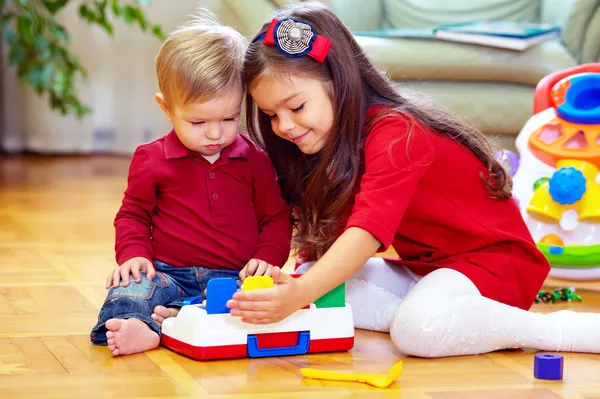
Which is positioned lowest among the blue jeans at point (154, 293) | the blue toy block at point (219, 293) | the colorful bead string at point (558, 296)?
the colorful bead string at point (558, 296)

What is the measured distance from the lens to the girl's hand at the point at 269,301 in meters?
1.06

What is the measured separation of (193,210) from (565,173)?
657 mm

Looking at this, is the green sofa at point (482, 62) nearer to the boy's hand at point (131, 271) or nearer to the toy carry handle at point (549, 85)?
the toy carry handle at point (549, 85)

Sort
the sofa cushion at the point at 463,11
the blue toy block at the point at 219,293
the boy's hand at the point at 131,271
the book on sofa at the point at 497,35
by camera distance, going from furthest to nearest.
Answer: the sofa cushion at the point at 463,11, the book on sofa at the point at 497,35, the boy's hand at the point at 131,271, the blue toy block at the point at 219,293

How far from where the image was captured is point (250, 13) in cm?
225

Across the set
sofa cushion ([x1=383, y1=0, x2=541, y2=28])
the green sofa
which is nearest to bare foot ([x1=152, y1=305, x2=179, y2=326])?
the green sofa

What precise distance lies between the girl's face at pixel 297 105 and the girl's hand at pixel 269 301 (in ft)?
0.76

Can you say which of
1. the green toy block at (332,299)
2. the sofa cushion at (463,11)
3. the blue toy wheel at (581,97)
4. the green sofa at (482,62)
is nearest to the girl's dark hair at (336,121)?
the green toy block at (332,299)

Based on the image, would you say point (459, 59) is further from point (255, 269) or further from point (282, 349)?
point (282, 349)

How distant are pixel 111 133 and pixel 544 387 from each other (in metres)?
2.73

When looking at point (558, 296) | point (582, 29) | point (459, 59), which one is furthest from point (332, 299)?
point (582, 29)

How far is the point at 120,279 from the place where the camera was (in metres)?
1.23

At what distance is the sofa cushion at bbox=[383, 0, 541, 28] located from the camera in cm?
251

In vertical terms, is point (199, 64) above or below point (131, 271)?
above
